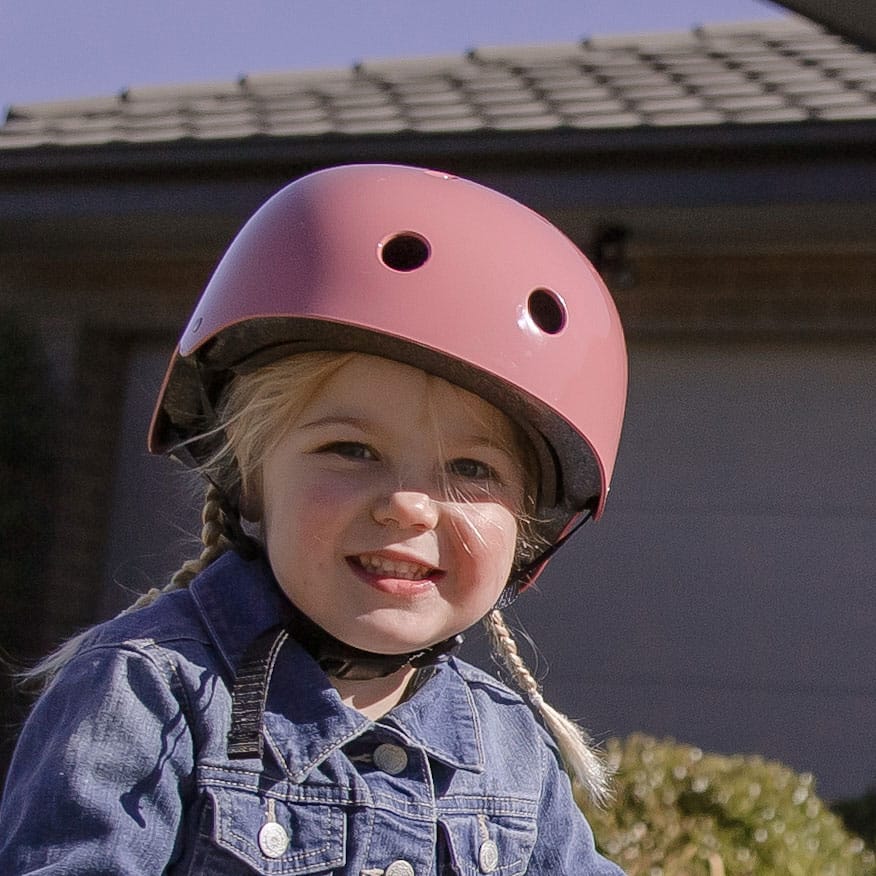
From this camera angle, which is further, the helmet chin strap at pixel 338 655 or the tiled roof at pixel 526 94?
the tiled roof at pixel 526 94

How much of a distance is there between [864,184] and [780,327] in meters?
0.96

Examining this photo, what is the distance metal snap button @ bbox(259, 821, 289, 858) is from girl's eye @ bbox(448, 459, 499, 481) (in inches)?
22.3

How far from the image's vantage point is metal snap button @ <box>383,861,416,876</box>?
201 centimetres

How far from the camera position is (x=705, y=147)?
541 centimetres

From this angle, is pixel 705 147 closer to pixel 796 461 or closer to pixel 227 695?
pixel 796 461

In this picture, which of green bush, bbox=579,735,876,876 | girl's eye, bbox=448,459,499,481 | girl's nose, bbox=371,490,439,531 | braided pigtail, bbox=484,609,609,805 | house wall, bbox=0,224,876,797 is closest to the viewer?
girl's nose, bbox=371,490,439,531

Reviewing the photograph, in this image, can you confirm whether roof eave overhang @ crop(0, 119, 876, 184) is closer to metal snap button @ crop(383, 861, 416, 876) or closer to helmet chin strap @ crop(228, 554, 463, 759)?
helmet chin strap @ crop(228, 554, 463, 759)

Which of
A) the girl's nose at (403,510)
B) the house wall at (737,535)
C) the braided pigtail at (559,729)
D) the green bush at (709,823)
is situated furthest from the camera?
the house wall at (737,535)

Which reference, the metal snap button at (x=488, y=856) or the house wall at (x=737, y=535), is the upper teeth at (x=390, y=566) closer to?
the metal snap button at (x=488, y=856)

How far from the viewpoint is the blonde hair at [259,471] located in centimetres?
207

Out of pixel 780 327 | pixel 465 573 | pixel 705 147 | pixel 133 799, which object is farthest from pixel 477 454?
pixel 780 327

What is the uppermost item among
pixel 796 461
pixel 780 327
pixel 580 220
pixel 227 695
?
pixel 227 695

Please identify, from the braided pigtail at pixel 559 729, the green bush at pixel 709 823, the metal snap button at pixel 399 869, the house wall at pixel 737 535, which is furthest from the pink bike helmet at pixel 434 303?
the house wall at pixel 737 535

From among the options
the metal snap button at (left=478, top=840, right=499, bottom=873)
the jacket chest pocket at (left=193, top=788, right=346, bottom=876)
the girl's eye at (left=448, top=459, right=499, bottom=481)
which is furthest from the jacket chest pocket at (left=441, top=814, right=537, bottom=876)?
the girl's eye at (left=448, top=459, right=499, bottom=481)
